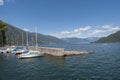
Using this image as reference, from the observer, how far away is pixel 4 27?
416 feet

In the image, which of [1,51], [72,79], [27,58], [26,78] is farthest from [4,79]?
[1,51]

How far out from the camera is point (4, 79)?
102 ft

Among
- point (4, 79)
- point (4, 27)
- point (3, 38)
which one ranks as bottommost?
point (4, 79)

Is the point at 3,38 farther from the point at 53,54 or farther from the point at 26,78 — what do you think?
the point at 26,78

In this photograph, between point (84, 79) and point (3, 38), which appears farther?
point (3, 38)

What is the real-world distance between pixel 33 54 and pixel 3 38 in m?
72.9

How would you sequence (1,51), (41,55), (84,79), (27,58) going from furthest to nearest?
(1,51)
(41,55)
(27,58)
(84,79)

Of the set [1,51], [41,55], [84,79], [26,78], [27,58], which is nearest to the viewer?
[84,79]

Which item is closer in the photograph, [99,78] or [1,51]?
[99,78]

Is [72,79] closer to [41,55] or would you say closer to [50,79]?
[50,79]

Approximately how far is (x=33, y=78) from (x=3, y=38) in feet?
354

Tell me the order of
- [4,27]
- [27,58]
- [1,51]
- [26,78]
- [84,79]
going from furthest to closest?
1. [4,27]
2. [1,51]
3. [27,58]
4. [26,78]
5. [84,79]

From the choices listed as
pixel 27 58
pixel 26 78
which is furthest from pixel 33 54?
pixel 26 78

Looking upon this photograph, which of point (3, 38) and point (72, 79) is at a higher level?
point (3, 38)
